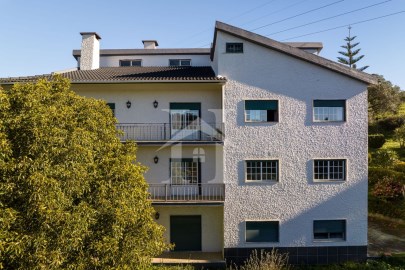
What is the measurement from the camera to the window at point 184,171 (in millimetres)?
15938

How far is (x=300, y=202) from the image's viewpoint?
15281 mm

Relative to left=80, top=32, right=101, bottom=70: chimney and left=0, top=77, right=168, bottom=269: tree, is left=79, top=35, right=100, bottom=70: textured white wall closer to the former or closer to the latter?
left=80, top=32, right=101, bottom=70: chimney

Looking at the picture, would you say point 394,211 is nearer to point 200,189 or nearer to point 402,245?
point 402,245

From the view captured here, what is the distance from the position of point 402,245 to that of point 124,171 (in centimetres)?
1656

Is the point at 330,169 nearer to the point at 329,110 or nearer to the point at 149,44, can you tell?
the point at 329,110

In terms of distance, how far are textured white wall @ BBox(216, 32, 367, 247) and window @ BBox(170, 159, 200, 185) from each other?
69.0 inches

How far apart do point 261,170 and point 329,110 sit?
4.90m

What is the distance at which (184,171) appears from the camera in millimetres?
15984

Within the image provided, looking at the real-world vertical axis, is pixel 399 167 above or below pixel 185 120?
below

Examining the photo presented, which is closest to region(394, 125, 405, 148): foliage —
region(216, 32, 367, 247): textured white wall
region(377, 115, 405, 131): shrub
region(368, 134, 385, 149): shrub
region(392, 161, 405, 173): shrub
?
region(368, 134, 385, 149): shrub

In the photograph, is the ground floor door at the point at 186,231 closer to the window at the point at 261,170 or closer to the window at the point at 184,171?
the window at the point at 184,171

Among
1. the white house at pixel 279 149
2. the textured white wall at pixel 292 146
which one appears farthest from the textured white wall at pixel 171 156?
the textured white wall at pixel 292 146

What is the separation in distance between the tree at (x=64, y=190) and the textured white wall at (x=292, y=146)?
653 cm

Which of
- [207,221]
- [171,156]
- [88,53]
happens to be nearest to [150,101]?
[171,156]
